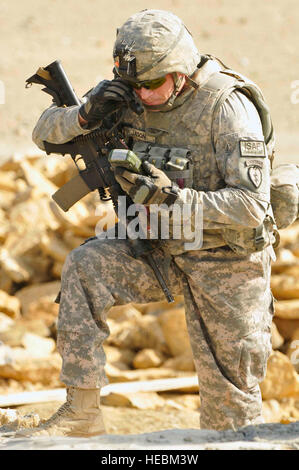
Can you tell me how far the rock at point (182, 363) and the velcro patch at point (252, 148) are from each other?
3.33 meters

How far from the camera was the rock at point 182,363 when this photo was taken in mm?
7516

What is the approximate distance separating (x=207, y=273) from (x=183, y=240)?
0.73 ft

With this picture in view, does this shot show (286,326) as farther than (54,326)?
No

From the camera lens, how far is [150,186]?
433 cm

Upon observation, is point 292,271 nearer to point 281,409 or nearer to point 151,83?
point 281,409

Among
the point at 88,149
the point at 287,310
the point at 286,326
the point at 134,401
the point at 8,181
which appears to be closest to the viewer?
the point at 88,149

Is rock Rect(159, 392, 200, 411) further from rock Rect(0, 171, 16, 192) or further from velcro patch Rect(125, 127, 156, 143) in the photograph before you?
rock Rect(0, 171, 16, 192)

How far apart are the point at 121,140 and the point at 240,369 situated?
143 centimetres

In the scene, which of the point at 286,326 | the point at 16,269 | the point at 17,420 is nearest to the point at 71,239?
the point at 16,269

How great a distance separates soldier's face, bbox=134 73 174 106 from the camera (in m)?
4.59

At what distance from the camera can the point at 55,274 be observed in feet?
30.0

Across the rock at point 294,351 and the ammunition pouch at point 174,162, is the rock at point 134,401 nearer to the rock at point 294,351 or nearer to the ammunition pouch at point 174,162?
the rock at point 294,351

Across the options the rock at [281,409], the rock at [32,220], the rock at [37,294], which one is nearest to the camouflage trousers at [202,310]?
the rock at [281,409]

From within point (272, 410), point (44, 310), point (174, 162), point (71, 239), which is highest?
point (71, 239)
